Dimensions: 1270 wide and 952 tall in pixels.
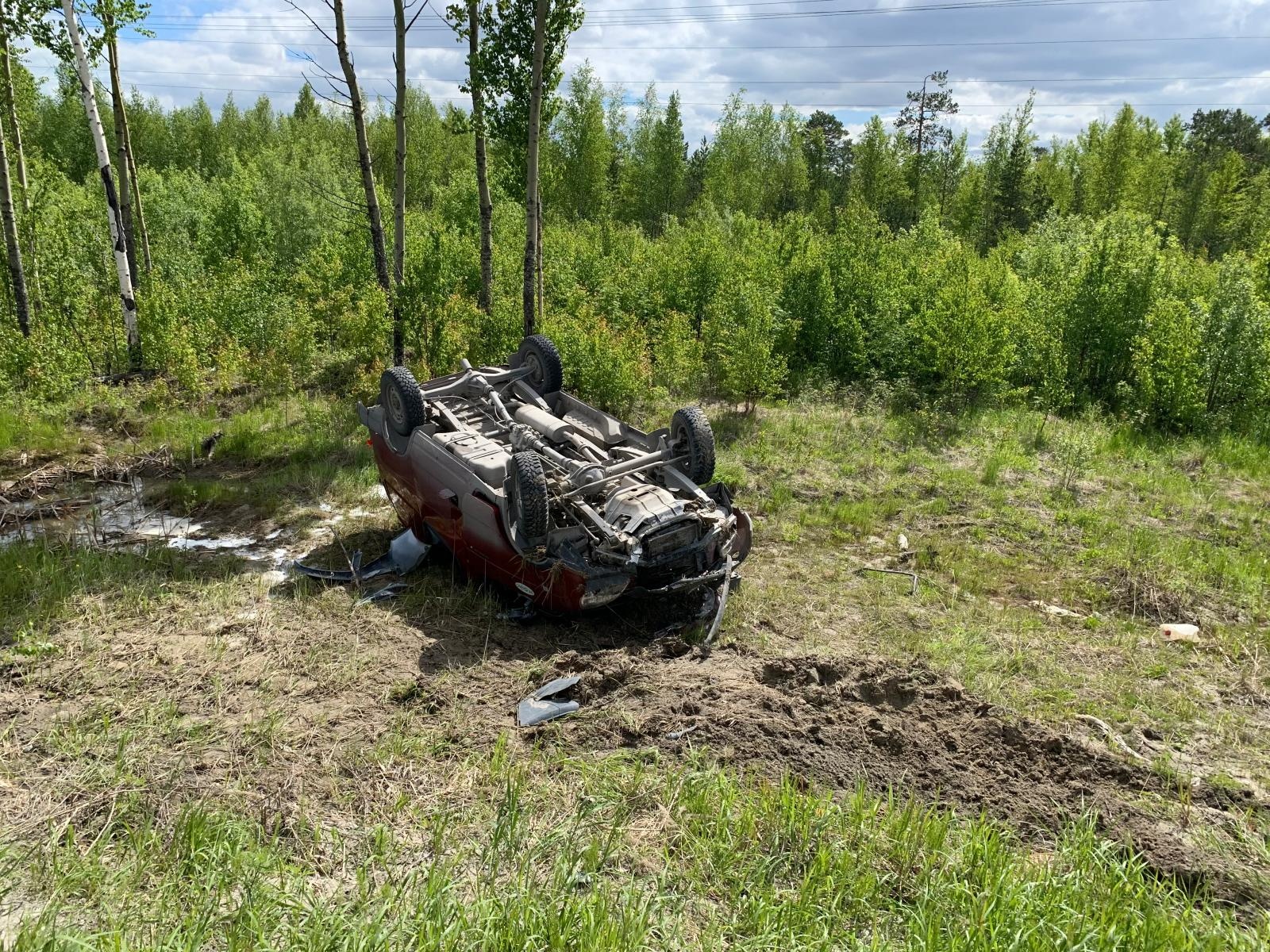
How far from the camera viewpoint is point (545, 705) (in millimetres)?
5047

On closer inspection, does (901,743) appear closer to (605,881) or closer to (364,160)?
(605,881)

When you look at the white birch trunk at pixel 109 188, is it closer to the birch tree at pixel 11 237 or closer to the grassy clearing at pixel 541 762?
the birch tree at pixel 11 237

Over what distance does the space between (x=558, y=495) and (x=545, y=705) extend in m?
1.83

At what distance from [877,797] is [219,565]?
590 centimetres

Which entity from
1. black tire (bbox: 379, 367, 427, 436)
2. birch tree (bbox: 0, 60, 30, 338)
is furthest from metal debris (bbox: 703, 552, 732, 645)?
birch tree (bbox: 0, 60, 30, 338)

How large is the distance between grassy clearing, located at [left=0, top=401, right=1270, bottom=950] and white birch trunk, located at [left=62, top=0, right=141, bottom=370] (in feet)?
16.5

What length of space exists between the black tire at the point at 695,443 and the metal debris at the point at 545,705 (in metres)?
2.32

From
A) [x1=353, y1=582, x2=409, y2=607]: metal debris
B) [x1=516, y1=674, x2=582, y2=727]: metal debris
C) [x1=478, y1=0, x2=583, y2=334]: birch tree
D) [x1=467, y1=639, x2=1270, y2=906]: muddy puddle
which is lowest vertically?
[x1=353, y1=582, x2=409, y2=607]: metal debris

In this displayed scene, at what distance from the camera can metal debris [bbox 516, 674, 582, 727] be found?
4.94 metres

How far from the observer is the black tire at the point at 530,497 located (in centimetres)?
581

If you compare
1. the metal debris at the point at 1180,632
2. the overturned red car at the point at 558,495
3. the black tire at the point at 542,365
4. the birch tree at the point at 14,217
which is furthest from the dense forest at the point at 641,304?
the metal debris at the point at 1180,632

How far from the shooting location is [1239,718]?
527 centimetres

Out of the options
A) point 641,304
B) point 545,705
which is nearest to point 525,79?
point 641,304

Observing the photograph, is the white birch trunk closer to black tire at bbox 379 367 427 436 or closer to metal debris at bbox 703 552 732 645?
black tire at bbox 379 367 427 436
